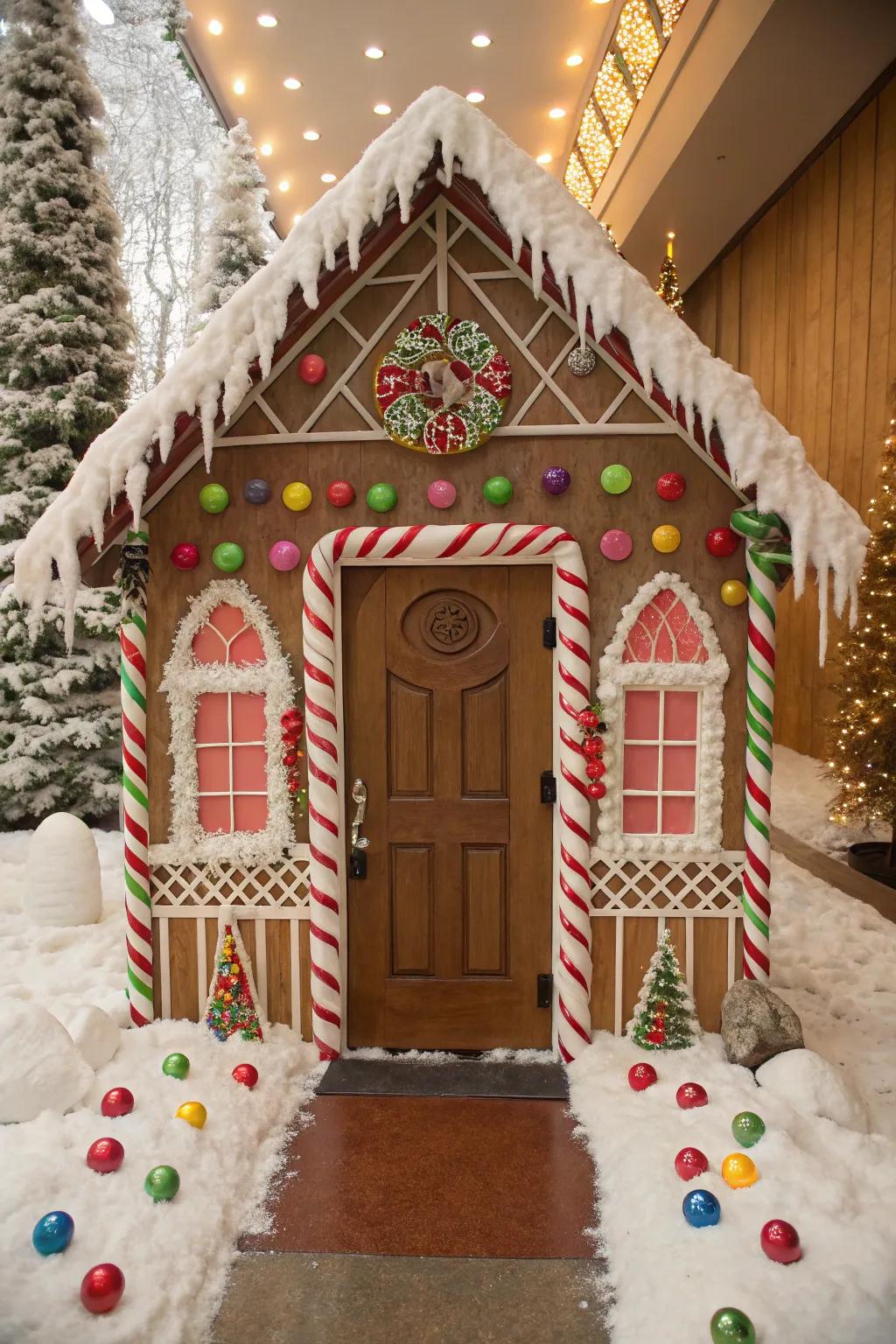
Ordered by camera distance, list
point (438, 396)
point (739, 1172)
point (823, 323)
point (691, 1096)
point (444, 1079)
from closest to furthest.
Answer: point (739, 1172)
point (691, 1096)
point (438, 396)
point (444, 1079)
point (823, 323)

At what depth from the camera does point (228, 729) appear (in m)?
3.72

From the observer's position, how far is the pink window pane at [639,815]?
3.64 m

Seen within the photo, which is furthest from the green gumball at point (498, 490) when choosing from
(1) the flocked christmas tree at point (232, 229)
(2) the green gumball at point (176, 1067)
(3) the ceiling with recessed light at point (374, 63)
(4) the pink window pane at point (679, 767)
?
(3) the ceiling with recessed light at point (374, 63)

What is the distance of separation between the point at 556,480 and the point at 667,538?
1.71 feet

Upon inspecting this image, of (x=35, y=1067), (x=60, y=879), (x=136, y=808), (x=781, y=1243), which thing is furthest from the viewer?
(x=60, y=879)

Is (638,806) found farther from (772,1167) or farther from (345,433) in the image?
(345,433)

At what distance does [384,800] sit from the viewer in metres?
3.73

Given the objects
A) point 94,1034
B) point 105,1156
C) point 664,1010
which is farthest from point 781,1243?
point 94,1034

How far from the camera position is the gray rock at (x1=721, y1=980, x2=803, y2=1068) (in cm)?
334

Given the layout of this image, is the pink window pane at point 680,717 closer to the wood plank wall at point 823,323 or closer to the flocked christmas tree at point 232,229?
the wood plank wall at point 823,323

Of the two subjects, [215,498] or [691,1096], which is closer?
A: [691,1096]

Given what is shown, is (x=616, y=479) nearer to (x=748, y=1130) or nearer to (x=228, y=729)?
A: (x=228, y=729)

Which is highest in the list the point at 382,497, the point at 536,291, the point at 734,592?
the point at 536,291

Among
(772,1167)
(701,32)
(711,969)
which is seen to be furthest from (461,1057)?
(701,32)
